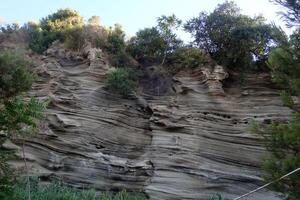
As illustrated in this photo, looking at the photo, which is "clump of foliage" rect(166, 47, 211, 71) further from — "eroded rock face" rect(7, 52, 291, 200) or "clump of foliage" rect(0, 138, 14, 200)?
"clump of foliage" rect(0, 138, 14, 200)

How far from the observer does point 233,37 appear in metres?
15.5

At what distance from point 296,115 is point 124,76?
619cm

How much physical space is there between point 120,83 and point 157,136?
6.76 ft

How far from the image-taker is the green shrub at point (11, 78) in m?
9.13

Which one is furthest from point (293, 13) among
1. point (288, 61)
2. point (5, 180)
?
point (5, 180)

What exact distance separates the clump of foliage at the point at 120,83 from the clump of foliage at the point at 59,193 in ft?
11.4

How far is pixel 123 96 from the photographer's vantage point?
14859 mm

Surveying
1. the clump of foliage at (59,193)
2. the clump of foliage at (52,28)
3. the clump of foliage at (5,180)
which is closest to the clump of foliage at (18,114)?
the clump of foliage at (5,180)

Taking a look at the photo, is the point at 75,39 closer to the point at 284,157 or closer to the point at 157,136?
the point at 157,136

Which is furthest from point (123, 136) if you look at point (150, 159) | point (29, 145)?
point (29, 145)

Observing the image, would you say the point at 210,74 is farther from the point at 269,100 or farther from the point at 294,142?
the point at 294,142

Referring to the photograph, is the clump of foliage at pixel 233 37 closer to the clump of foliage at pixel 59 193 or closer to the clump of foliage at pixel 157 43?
the clump of foliage at pixel 157 43

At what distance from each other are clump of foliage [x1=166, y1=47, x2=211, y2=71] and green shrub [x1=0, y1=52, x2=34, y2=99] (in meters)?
7.42

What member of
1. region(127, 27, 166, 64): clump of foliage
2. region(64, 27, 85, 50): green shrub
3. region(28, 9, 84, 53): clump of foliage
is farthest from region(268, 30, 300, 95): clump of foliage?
region(28, 9, 84, 53): clump of foliage
